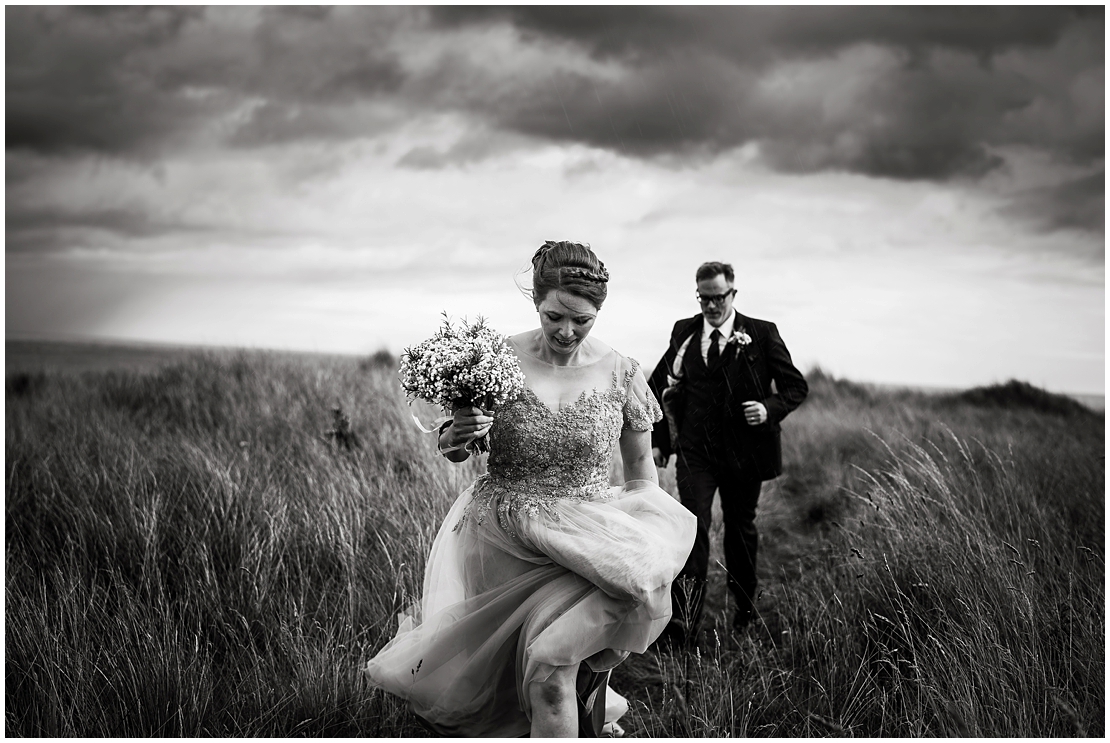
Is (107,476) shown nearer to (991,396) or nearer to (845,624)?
(845,624)

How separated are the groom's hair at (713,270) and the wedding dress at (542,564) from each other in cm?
175

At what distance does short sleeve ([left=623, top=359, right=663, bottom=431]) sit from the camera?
10.2 ft

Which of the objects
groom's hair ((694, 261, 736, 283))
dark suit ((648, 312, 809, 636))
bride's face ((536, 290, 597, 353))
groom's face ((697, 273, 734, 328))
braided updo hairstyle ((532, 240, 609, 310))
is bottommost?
dark suit ((648, 312, 809, 636))

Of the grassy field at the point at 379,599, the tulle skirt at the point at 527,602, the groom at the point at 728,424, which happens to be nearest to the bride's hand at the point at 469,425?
the tulle skirt at the point at 527,602

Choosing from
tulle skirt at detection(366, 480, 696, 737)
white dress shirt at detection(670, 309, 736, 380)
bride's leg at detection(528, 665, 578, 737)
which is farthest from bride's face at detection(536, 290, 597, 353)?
white dress shirt at detection(670, 309, 736, 380)

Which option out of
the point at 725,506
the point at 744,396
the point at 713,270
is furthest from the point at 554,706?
the point at 713,270

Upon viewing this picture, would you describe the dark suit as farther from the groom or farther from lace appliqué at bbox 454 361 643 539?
lace appliqué at bbox 454 361 643 539

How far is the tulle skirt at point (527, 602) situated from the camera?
279cm

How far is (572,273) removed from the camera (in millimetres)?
2791

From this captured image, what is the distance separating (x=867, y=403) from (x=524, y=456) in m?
14.3

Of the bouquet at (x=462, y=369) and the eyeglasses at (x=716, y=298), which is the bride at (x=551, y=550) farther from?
the eyeglasses at (x=716, y=298)

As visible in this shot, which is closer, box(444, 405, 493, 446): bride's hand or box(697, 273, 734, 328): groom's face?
box(444, 405, 493, 446): bride's hand

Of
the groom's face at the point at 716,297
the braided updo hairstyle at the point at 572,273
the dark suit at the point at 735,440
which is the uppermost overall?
the groom's face at the point at 716,297

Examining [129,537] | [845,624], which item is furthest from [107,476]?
[845,624]
